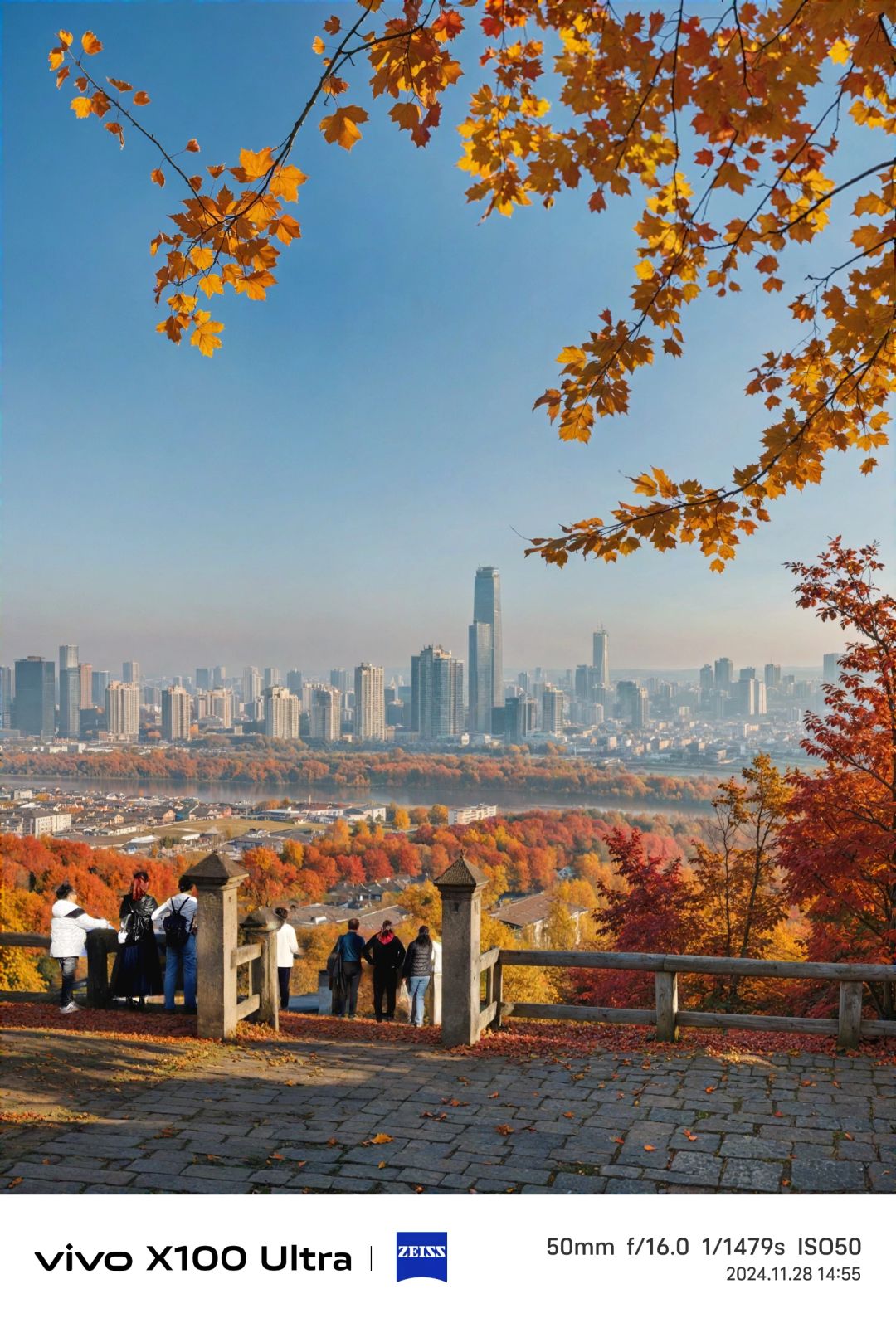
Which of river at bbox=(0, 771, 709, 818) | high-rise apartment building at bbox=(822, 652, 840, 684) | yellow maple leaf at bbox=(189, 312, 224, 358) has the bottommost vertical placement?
river at bbox=(0, 771, 709, 818)

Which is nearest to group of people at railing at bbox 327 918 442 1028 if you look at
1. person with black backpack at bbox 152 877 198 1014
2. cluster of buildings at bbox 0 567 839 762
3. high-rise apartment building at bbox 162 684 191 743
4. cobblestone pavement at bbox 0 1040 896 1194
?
person with black backpack at bbox 152 877 198 1014

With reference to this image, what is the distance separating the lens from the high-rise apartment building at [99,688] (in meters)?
105

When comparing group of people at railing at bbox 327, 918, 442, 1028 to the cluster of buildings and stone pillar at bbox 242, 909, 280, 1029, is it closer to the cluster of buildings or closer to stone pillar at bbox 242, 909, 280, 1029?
stone pillar at bbox 242, 909, 280, 1029

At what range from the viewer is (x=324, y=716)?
106 meters

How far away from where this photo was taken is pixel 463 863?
732cm

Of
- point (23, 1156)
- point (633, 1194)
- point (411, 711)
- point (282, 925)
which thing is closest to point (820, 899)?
point (282, 925)

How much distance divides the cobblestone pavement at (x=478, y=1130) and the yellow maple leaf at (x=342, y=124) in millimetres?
4543

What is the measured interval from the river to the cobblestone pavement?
1970 inches

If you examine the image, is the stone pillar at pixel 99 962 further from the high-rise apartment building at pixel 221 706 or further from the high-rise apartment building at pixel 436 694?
the high-rise apartment building at pixel 221 706

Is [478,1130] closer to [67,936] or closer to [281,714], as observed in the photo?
[67,936]

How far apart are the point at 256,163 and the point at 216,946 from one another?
5.86 meters

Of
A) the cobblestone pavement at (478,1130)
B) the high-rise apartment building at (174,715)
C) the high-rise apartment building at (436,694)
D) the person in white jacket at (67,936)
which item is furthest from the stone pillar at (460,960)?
the high-rise apartment building at (174,715)

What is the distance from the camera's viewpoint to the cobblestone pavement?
434 cm

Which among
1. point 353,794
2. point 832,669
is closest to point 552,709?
point 353,794
